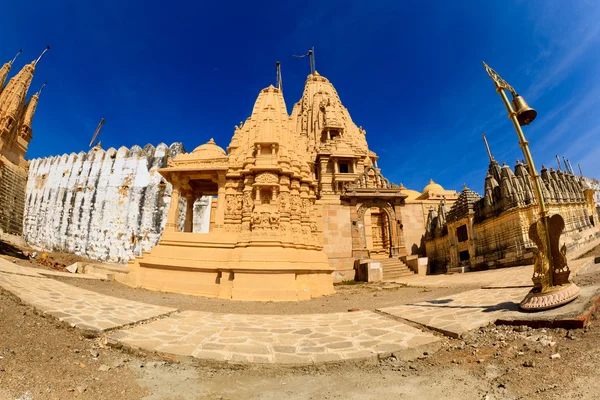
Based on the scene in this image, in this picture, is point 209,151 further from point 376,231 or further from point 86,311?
point 376,231

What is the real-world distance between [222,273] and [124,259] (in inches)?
726

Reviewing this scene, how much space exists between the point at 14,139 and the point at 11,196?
442 centimetres

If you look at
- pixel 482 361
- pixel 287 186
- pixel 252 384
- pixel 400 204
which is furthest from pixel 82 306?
pixel 400 204

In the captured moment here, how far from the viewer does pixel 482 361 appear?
308cm


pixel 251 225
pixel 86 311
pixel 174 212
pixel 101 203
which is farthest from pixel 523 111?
pixel 101 203

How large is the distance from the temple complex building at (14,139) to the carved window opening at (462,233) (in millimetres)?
31881

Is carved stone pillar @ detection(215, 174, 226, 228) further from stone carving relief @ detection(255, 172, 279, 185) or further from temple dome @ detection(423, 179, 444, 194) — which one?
temple dome @ detection(423, 179, 444, 194)

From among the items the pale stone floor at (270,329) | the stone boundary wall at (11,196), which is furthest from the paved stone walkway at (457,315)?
the stone boundary wall at (11,196)

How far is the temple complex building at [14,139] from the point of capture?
20.8 m

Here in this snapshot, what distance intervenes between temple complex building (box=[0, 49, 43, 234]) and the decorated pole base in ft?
96.5

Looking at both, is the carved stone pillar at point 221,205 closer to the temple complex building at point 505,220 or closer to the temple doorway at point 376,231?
the temple doorway at point 376,231

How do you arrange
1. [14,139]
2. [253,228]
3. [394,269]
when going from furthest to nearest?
[14,139]
[394,269]
[253,228]

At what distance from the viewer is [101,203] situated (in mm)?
25797

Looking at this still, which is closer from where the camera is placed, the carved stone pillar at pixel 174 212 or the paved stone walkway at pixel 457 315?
the paved stone walkway at pixel 457 315
